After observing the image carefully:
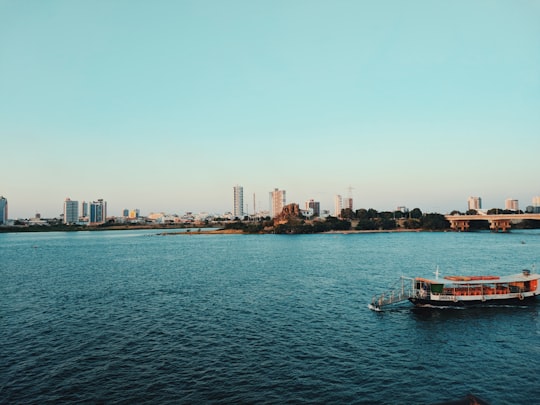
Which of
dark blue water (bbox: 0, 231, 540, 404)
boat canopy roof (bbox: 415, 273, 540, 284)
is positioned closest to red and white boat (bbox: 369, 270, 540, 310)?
boat canopy roof (bbox: 415, 273, 540, 284)

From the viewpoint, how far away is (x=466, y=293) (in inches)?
2445

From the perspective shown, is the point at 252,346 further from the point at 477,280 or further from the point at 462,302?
the point at 477,280

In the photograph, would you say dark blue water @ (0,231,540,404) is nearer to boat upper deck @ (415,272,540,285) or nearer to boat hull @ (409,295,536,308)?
boat hull @ (409,295,536,308)

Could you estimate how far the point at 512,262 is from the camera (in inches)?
4377

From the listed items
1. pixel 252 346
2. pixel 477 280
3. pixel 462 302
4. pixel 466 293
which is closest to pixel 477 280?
pixel 477 280

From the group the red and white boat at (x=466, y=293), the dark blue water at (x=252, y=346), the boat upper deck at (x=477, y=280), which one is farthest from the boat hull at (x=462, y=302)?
the boat upper deck at (x=477, y=280)

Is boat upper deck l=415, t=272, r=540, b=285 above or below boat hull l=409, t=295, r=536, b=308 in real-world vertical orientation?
above

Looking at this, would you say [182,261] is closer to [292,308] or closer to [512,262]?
[292,308]

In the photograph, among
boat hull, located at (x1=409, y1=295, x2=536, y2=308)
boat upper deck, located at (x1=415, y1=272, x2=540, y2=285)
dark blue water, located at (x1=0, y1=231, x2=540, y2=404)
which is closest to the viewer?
dark blue water, located at (x1=0, y1=231, x2=540, y2=404)

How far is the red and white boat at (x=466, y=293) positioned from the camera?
60969 millimetres

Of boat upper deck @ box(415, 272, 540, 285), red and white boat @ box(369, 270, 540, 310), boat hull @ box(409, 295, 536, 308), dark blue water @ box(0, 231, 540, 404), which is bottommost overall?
dark blue water @ box(0, 231, 540, 404)

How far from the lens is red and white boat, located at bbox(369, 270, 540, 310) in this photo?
61.0 meters

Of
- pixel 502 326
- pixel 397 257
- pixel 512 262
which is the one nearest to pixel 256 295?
pixel 502 326

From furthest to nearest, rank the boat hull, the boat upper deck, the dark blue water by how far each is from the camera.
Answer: the boat hull
the boat upper deck
the dark blue water
